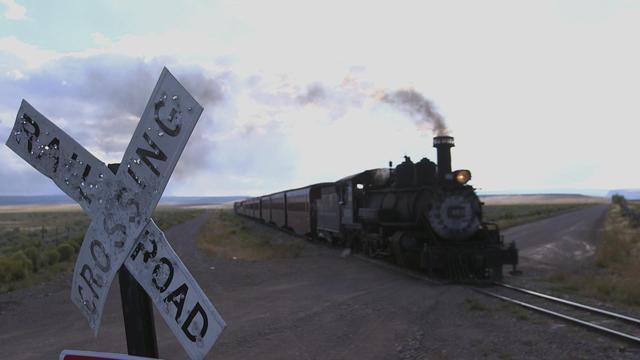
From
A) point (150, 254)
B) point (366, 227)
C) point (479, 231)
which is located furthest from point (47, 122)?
point (366, 227)

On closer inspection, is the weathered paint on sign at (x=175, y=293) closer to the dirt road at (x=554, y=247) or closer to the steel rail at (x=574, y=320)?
the steel rail at (x=574, y=320)

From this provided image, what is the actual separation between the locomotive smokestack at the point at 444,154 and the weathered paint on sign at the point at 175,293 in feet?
43.9

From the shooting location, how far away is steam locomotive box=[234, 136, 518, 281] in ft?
49.1

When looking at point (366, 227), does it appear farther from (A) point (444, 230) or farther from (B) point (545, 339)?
(B) point (545, 339)

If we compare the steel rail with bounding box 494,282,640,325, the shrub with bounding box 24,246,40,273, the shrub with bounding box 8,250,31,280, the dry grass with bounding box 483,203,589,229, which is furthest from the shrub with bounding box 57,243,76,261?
the steel rail with bounding box 494,282,640,325

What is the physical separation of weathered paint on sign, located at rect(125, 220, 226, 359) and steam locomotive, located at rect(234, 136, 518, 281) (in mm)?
12925

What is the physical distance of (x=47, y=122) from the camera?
8.68 feet

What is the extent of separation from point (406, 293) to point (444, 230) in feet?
9.20

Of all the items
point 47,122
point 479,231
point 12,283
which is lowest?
point 12,283

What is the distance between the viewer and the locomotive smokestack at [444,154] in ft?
50.6

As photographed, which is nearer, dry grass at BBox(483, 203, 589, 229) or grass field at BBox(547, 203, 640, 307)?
grass field at BBox(547, 203, 640, 307)

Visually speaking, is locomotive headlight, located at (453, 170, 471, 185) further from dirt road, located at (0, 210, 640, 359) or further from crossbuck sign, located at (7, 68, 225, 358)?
crossbuck sign, located at (7, 68, 225, 358)

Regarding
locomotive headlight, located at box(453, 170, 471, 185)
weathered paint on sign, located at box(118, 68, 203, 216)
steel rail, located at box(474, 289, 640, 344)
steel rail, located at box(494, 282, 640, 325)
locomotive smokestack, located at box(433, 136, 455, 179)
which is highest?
locomotive smokestack, located at box(433, 136, 455, 179)

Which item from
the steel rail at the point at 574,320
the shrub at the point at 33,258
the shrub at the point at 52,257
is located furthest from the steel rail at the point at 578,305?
the shrub at the point at 52,257
